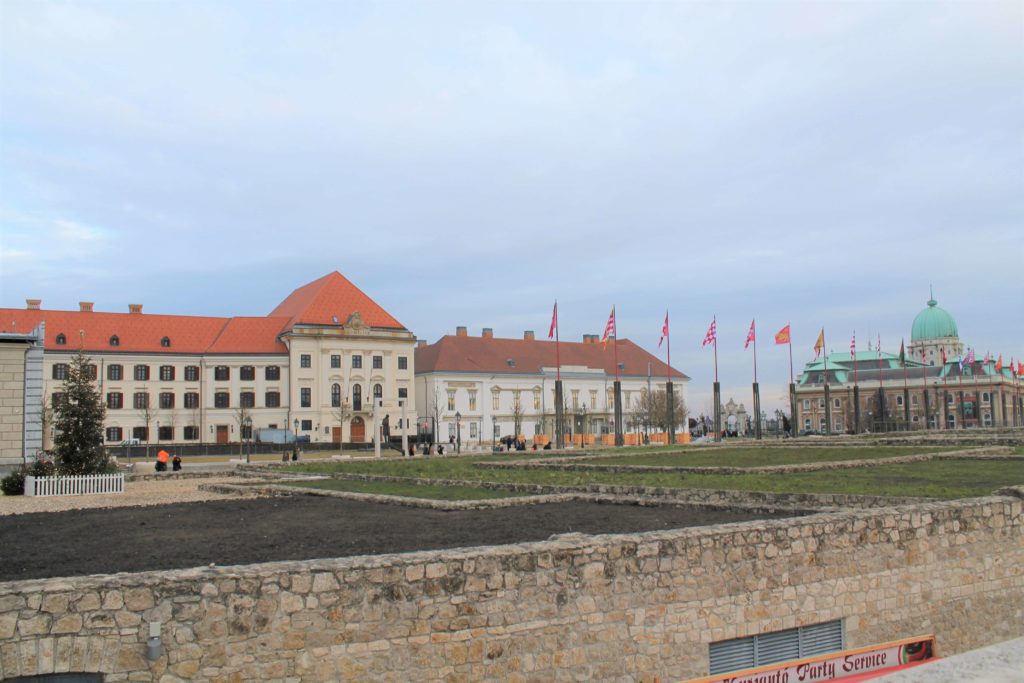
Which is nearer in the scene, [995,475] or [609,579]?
[609,579]

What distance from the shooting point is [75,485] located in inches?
1037

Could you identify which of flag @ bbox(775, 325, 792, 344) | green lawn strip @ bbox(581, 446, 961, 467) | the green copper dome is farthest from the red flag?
the green copper dome

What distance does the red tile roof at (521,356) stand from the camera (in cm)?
8875

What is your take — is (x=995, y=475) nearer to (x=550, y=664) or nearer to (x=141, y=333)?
(x=550, y=664)

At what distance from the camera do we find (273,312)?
90812 mm

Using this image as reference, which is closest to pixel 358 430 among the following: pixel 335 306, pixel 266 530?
pixel 335 306

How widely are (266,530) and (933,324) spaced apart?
500 feet

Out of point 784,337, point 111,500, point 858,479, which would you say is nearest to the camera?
point 858,479

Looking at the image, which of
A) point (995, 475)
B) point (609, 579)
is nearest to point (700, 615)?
point (609, 579)

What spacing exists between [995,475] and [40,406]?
32641mm

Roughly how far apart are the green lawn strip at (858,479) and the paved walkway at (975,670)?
12.2 metres

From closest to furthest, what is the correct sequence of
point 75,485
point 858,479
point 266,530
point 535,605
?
point 535,605
point 266,530
point 858,479
point 75,485

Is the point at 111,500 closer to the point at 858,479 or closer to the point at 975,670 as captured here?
the point at 858,479

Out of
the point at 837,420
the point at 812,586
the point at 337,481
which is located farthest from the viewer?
the point at 837,420
